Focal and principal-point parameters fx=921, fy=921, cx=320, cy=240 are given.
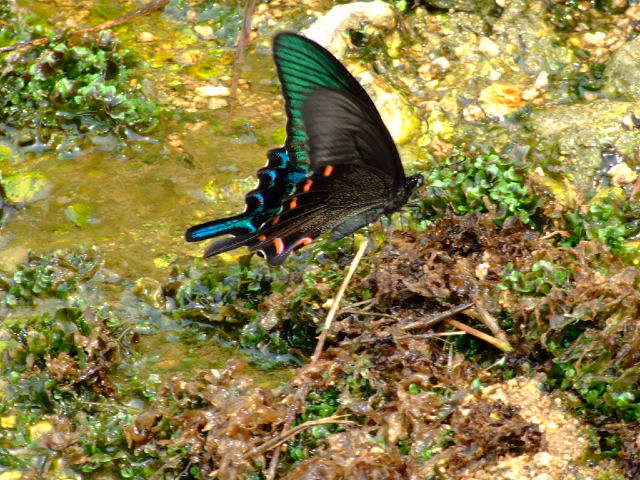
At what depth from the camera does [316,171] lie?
4723mm

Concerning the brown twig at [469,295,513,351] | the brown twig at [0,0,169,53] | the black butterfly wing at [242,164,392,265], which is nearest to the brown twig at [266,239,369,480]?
the black butterfly wing at [242,164,392,265]

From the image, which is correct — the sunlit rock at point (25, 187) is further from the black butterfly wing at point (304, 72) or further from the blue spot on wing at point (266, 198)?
the black butterfly wing at point (304, 72)

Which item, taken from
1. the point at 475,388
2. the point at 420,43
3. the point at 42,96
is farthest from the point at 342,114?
the point at 42,96

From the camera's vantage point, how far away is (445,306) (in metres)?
4.42

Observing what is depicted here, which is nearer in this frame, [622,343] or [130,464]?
[622,343]

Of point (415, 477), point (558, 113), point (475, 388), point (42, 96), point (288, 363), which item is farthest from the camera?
point (42, 96)

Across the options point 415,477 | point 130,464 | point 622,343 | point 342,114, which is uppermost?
point 342,114

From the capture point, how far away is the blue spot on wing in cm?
486

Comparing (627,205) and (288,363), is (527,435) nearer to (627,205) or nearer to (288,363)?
(288,363)

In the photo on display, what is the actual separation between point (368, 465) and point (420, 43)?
11.6ft

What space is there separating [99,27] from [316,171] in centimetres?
278

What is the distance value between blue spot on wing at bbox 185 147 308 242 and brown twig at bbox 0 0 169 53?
2.28 meters

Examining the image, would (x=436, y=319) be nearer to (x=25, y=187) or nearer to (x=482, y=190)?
(x=482, y=190)

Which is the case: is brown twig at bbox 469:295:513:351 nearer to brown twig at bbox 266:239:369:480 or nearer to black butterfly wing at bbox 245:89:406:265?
brown twig at bbox 266:239:369:480
